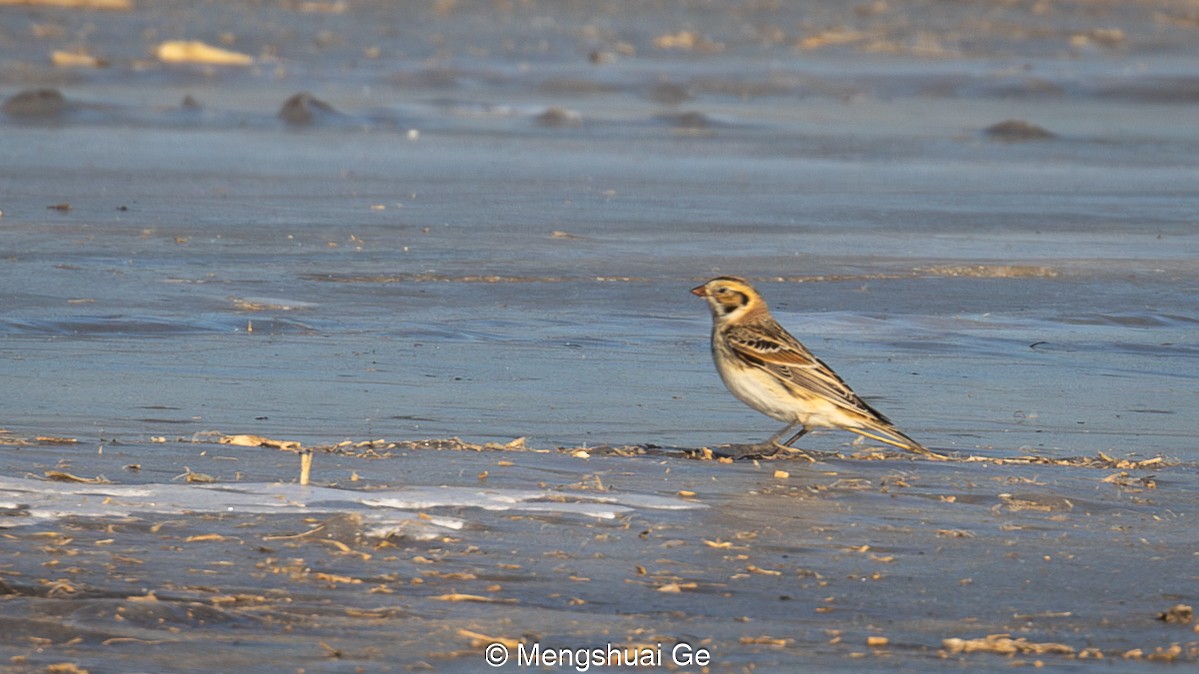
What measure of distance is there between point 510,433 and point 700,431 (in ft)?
2.43

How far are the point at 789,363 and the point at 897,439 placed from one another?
1.44ft

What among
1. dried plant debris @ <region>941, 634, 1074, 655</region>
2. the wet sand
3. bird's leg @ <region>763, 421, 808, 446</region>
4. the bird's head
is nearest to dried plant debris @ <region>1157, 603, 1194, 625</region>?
the wet sand

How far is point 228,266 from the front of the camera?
456 inches

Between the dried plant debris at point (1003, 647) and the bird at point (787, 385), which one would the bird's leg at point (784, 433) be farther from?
the dried plant debris at point (1003, 647)

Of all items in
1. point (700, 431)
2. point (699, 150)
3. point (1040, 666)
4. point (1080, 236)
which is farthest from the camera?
point (699, 150)

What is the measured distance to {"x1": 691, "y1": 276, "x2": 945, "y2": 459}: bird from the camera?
7.17 m

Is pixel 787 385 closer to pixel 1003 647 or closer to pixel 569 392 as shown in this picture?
pixel 569 392

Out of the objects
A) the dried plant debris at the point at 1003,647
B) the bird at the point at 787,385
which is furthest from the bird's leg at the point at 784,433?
the dried plant debris at the point at 1003,647

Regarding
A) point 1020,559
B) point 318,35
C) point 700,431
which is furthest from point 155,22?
point 1020,559

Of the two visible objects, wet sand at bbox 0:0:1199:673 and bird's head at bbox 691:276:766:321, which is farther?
bird's head at bbox 691:276:766:321

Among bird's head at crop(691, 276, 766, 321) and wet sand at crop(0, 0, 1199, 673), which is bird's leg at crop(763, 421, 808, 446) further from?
bird's head at crop(691, 276, 766, 321)

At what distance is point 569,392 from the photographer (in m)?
8.45

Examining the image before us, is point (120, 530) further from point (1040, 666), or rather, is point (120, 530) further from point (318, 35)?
point (318, 35)

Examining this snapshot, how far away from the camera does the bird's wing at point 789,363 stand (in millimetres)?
7145
